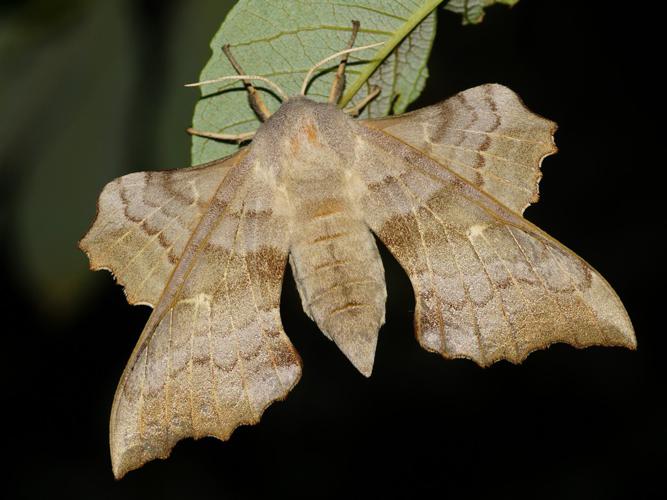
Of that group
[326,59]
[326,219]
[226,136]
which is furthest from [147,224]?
[326,59]

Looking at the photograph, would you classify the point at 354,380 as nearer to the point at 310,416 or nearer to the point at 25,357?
the point at 310,416

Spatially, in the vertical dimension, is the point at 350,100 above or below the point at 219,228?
above

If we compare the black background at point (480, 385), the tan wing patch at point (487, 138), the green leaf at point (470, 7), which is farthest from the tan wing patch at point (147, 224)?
the black background at point (480, 385)

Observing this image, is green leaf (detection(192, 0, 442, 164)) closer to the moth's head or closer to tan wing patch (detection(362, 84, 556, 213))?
the moth's head

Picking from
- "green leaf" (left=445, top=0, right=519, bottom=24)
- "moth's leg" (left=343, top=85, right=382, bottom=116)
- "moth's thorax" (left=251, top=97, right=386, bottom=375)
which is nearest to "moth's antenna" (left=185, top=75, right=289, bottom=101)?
"moth's thorax" (left=251, top=97, right=386, bottom=375)

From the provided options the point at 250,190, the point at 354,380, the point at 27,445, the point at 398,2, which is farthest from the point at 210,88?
the point at 27,445
